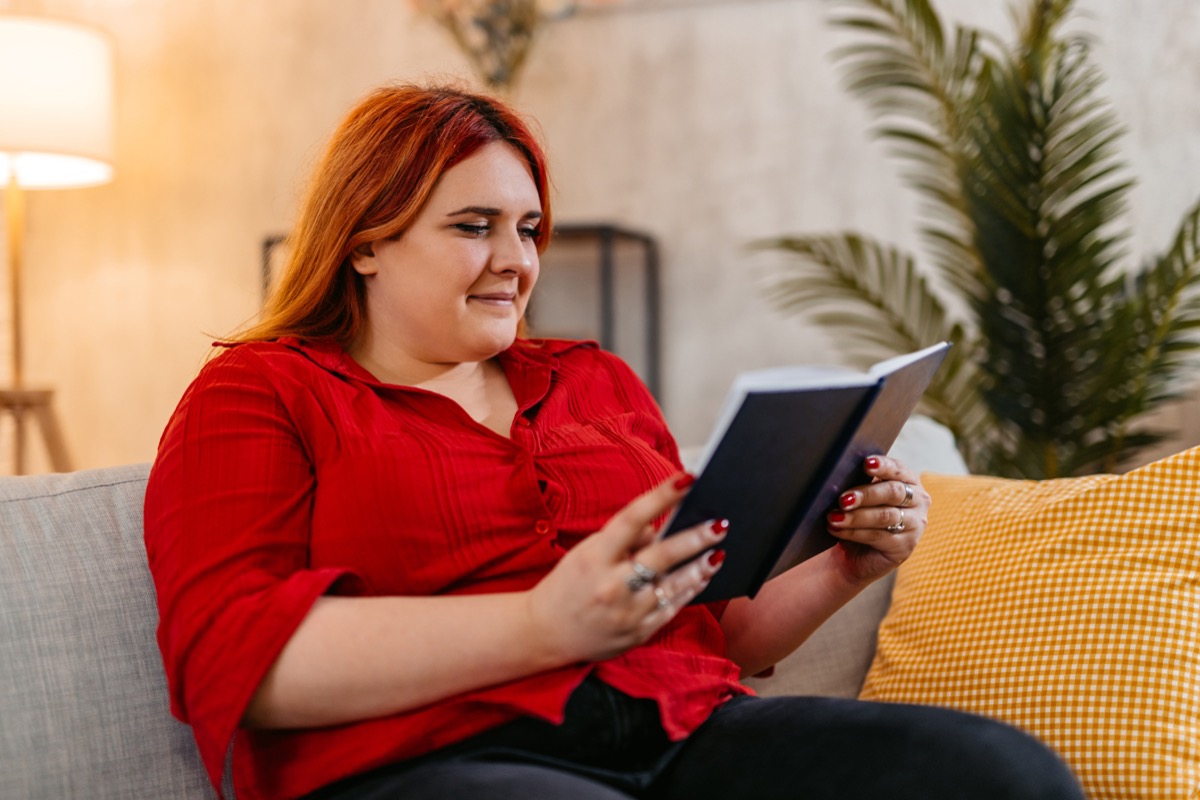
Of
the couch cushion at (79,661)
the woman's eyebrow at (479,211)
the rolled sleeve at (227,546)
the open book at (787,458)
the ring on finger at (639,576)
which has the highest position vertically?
the woman's eyebrow at (479,211)

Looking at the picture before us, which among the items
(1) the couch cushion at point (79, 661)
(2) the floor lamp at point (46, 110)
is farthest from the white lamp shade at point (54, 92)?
(1) the couch cushion at point (79, 661)

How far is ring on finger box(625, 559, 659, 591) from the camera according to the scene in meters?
0.87

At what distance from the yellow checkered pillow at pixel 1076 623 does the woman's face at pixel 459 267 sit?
1.95ft

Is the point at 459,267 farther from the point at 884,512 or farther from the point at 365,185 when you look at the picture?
the point at 884,512

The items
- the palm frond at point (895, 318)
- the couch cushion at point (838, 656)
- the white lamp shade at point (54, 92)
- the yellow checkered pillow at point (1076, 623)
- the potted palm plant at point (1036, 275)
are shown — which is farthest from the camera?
the white lamp shade at point (54, 92)

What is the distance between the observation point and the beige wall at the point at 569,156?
10.2 ft

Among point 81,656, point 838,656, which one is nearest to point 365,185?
point 81,656

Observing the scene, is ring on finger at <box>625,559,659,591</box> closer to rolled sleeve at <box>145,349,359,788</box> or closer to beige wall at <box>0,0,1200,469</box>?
rolled sleeve at <box>145,349,359,788</box>

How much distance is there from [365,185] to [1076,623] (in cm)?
87

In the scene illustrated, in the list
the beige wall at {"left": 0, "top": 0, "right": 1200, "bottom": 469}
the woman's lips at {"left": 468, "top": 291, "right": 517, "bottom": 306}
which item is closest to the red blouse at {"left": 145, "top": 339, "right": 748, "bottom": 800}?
the woman's lips at {"left": 468, "top": 291, "right": 517, "bottom": 306}

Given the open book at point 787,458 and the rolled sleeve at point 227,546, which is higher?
the open book at point 787,458

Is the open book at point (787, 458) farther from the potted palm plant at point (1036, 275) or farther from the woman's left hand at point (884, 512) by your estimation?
the potted palm plant at point (1036, 275)

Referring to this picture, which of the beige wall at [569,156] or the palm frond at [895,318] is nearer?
the palm frond at [895,318]

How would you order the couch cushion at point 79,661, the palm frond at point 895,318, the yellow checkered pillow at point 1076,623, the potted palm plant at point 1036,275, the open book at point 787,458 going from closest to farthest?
the open book at point 787,458 → the couch cushion at point 79,661 → the yellow checkered pillow at point 1076,623 → the potted palm plant at point 1036,275 → the palm frond at point 895,318
